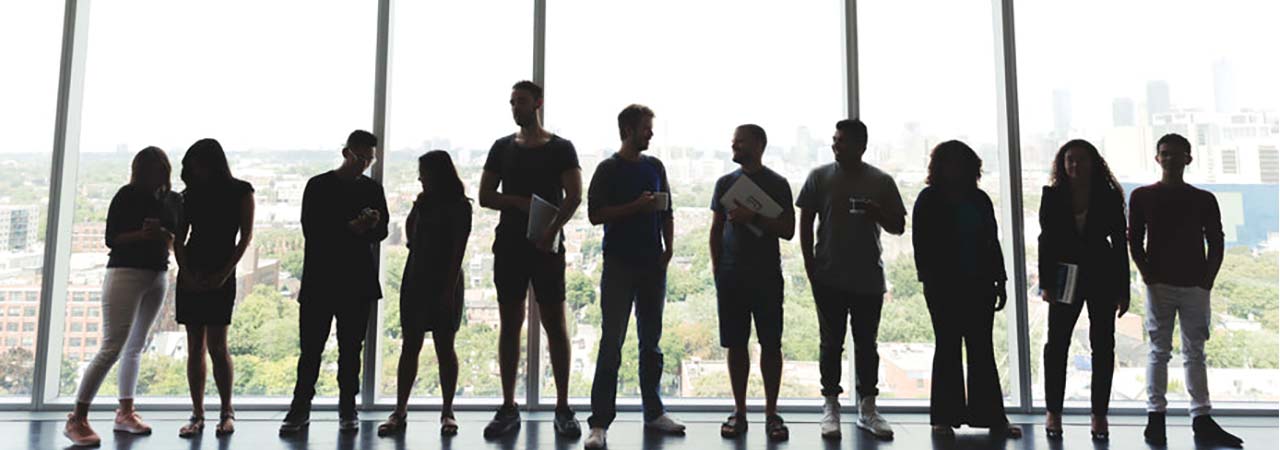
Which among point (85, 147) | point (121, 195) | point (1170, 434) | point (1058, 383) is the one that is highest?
point (85, 147)

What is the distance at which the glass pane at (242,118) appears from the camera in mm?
3373

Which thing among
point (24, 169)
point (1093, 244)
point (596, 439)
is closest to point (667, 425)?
point (596, 439)

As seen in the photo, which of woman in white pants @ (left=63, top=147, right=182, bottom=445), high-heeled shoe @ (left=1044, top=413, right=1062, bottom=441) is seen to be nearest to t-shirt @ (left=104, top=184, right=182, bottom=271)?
woman in white pants @ (left=63, top=147, right=182, bottom=445)

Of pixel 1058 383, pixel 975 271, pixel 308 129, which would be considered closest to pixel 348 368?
pixel 308 129

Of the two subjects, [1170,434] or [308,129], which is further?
[308,129]

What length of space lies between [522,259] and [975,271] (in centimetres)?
183

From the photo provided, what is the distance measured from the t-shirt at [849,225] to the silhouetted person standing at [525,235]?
103 centimetres

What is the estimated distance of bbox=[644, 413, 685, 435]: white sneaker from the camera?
2762mm

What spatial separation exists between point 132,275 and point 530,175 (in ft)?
5.52

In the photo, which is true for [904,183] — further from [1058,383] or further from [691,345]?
[691,345]

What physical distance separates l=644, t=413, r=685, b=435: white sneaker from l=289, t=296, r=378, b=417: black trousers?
1271mm

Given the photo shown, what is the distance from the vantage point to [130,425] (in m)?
2.80

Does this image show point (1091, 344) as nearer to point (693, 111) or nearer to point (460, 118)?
point (693, 111)

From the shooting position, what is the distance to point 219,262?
2717 millimetres
